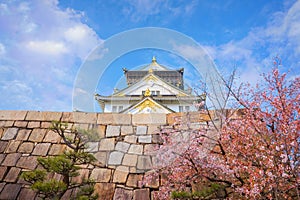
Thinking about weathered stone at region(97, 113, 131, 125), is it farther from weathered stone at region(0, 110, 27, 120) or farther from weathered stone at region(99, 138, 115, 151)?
weathered stone at region(0, 110, 27, 120)

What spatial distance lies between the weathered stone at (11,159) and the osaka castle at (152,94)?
145cm

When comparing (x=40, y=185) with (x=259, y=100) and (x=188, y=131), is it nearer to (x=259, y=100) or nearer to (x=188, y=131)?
(x=188, y=131)

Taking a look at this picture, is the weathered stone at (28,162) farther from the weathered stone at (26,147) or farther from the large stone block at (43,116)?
the large stone block at (43,116)

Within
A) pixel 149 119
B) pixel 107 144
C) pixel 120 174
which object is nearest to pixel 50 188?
pixel 120 174

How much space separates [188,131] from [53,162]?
1.67 metres

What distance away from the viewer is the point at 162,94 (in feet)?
10.1

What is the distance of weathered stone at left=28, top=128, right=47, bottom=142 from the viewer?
325 centimetres

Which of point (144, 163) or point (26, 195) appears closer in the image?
point (26, 195)

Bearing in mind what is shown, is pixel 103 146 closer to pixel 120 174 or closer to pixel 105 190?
pixel 120 174

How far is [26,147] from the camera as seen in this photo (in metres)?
3.19

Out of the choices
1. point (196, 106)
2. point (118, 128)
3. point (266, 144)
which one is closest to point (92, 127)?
point (118, 128)

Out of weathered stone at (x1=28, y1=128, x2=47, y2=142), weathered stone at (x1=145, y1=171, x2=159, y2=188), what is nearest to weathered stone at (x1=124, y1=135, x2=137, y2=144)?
weathered stone at (x1=145, y1=171, x2=159, y2=188)

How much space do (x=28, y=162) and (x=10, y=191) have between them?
0.41m

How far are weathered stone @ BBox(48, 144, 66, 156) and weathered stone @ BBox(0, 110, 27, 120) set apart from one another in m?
0.80
